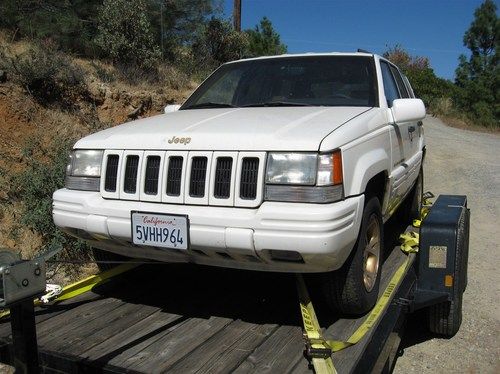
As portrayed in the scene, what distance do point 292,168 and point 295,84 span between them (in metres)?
1.58

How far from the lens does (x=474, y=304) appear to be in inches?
172

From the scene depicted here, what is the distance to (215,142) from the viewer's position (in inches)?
108

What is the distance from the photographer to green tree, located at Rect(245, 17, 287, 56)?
23375 mm

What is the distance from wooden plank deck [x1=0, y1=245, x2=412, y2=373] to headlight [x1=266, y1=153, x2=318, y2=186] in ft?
2.79

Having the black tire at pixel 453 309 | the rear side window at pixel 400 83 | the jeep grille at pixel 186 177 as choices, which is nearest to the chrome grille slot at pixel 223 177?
the jeep grille at pixel 186 177

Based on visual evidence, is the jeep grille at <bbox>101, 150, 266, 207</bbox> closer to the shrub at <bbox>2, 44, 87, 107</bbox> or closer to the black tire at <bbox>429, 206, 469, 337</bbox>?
the black tire at <bbox>429, 206, 469, 337</bbox>

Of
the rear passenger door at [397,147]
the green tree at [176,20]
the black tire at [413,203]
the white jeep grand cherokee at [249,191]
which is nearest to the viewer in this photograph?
the white jeep grand cherokee at [249,191]

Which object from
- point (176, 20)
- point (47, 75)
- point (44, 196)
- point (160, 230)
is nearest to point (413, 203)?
point (160, 230)

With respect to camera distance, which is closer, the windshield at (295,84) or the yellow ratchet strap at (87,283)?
the yellow ratchet strap at (87,283)

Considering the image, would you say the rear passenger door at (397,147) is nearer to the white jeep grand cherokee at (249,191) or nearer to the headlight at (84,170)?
the white jeep grand cherokee at (249,191)

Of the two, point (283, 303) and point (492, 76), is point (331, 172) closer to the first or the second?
point (283, 303)

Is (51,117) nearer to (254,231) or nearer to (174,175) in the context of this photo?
(174,175)

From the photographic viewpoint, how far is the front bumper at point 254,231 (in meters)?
2.50

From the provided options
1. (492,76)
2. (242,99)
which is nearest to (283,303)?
(242,99)
